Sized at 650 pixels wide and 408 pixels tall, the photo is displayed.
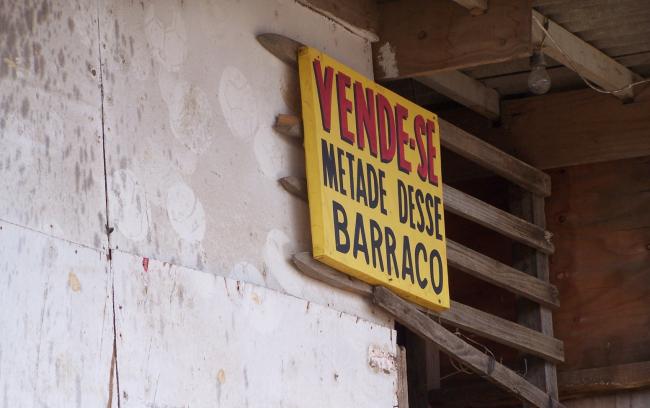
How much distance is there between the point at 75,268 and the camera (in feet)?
13.0

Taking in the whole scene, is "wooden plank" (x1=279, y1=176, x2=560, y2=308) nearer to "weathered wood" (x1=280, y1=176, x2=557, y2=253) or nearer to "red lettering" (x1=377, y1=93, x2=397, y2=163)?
"weathered wood" (x1=280, y1=176, x2=557, y2=253)

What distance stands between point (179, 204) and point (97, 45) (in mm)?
586

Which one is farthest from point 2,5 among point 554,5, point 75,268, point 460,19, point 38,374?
point 554,5

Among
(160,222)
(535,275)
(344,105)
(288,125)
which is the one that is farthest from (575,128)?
(160,222)

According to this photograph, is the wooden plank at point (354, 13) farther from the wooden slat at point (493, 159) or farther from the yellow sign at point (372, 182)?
the wooden slat at point (493, 159)

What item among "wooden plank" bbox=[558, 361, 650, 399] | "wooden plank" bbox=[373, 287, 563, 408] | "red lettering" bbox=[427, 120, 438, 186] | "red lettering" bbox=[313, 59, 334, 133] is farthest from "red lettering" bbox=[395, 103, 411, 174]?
"wooden plank" bbox=[558, 361, 650, 399]

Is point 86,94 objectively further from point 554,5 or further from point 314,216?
point 554,5

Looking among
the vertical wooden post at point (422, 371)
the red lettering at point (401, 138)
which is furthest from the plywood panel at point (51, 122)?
the vertical wooden post at point (422, 371)

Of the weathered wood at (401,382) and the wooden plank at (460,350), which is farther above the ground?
the wooden plank at (460,350)

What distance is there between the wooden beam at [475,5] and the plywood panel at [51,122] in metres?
1.83

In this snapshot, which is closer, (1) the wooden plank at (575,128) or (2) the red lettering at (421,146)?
(2) the red lettering at (421,146)

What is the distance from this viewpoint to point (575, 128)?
6.86 m

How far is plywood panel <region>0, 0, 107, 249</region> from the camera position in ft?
12.8

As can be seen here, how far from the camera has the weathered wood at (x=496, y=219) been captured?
6.11 metres
